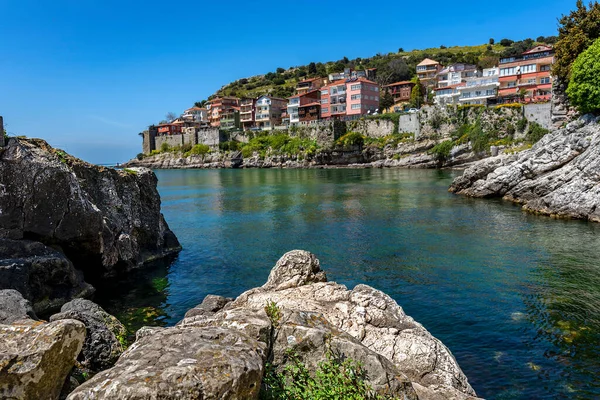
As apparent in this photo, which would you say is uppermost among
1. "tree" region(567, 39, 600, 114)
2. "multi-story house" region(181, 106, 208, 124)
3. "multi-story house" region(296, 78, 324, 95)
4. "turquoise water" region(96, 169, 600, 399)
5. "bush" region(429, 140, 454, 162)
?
"multi-story house" region(296, 78, 324, 95)

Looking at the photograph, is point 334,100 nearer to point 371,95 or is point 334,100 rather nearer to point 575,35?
point 371,95

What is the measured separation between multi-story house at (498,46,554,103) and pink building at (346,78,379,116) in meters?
32.8

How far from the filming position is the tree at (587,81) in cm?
4541

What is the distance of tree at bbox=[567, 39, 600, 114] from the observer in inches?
1788

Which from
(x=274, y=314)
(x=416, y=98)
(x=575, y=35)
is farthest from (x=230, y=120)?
(x=274, y=314)

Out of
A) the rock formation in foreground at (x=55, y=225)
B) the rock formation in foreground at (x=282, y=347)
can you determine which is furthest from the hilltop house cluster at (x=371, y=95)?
→ the rock formation in foreground at (x=282, y=347)

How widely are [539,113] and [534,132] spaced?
4.22 meters

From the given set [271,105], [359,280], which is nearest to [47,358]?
[359,280]

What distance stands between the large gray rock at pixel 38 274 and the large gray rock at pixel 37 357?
38.4ft

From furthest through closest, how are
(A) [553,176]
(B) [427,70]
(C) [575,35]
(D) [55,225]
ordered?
(B) [427,70] → (C) [575,35] → (A) [553,176] → (D) [55,225]

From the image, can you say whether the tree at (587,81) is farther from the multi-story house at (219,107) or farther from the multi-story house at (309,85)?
the multi-story house at (219,107)

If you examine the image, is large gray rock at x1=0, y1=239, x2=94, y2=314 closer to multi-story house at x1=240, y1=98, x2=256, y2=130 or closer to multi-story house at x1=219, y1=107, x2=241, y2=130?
multi-story house at x1=240, y1=98, x2=256, y2=130

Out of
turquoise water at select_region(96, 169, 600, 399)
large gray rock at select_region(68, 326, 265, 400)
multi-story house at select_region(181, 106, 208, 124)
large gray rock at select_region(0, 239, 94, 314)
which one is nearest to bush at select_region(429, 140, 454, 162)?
turquoise water at select_region(96, 169, 600, 399)

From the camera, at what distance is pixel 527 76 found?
345ft
